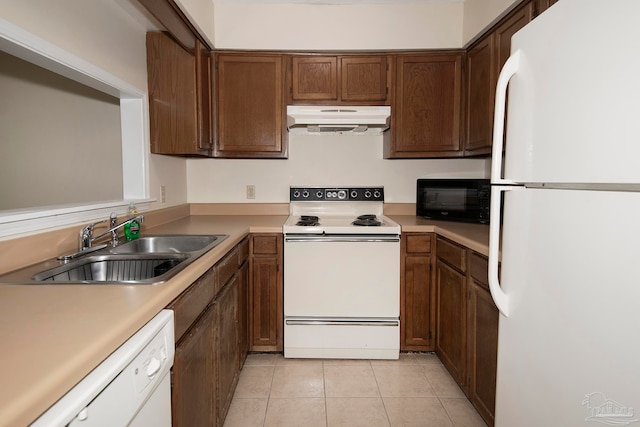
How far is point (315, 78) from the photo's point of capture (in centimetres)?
254

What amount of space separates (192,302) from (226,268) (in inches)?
19.6

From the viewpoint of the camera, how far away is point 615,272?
0.71 meters

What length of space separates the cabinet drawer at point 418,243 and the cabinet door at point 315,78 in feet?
3.75

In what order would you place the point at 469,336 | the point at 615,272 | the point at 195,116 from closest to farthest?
1. the point at 615,272
2. the point at 469,336
3. the point at 195,116

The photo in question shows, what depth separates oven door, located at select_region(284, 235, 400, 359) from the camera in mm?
2297

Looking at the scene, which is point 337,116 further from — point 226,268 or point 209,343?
point 209,343

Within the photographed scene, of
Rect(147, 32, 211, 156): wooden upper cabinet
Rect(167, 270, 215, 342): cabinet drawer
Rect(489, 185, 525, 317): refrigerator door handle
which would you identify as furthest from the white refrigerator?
Rect(147, 32, 211, 156): wooden upper cabinet

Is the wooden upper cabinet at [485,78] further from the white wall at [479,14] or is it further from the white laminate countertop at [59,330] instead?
the white laminate countertop at [59,330]

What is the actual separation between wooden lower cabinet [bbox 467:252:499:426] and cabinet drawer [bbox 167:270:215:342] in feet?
4.01

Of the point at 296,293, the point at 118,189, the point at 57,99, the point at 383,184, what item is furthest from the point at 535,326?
the point at 57,99

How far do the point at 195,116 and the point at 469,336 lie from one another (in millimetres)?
2047

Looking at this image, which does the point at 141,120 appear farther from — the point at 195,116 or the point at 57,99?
the point at 57,99

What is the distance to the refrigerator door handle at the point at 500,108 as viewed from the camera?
1055 millimetres

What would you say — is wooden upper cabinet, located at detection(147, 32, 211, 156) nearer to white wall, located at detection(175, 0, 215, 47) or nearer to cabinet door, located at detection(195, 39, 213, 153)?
cabinet door, located at detection(195, 39, 213, 153)
